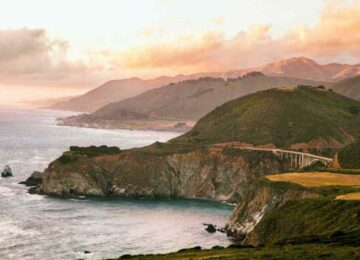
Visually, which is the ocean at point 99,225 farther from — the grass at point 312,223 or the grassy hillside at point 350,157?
the grassy hillside at point 350,157

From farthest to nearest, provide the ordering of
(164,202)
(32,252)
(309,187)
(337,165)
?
1. (164,202)
2. (337,165)
3. (309,187)
4. (32,252)

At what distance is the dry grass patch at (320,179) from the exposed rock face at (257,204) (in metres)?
3.83

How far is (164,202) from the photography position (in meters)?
185

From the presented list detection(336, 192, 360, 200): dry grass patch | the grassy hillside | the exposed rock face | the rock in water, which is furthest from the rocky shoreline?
the grassy hillside

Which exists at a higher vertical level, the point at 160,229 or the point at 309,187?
the point at 309,187

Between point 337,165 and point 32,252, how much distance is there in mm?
92945

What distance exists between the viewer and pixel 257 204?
466 feet

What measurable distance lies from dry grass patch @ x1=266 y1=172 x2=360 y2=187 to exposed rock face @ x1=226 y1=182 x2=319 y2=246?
12.6ft

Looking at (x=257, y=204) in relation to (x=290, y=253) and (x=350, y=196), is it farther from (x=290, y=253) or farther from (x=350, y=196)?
(x=290, y=253)

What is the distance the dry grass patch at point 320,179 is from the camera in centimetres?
13312

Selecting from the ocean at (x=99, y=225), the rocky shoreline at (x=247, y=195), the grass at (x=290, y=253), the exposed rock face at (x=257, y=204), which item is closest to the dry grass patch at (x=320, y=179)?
the rocky shoreline at (x=247, y=195)

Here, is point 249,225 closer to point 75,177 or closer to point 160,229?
point 160,229

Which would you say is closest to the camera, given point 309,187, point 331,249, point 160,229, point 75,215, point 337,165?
point 331,249

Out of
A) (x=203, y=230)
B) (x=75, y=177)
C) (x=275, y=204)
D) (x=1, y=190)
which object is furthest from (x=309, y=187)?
(x=1, y=190)
